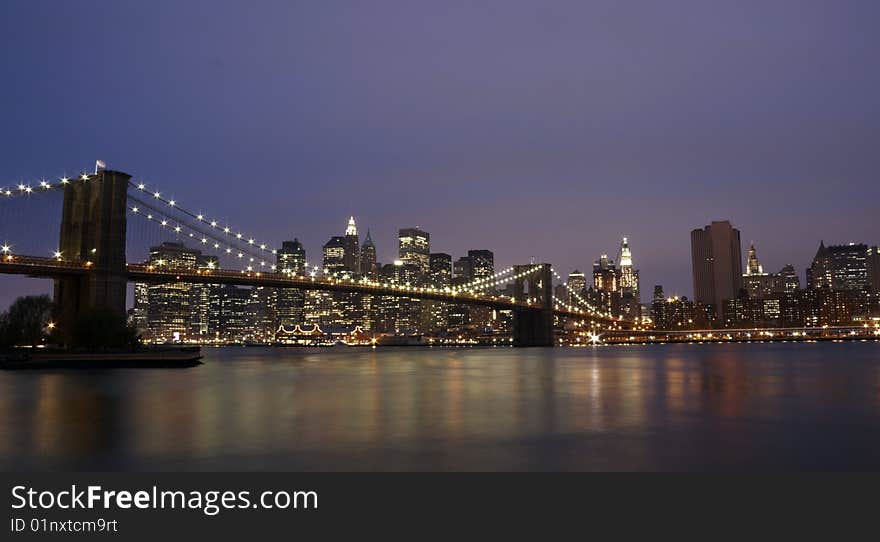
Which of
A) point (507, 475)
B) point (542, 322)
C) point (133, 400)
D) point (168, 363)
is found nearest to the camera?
point (507, 475)

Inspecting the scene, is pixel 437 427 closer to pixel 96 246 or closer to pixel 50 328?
pixel 96 246

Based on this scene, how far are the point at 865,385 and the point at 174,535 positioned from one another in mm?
29423

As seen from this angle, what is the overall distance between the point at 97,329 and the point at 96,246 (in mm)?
7427

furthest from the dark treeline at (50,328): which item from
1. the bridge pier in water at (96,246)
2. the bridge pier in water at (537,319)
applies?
the bridge pier in water at (537,319)

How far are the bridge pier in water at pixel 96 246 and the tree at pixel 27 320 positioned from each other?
3.26 feet

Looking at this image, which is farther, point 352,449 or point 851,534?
point 352,449

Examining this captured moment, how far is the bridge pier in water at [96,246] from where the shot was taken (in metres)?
45.2

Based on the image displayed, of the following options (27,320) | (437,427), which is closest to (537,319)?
(27,320)

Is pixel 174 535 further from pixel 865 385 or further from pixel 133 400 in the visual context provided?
pixel 865 385

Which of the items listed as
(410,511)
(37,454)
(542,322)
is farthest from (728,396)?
(542,322)

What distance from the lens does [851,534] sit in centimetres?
729

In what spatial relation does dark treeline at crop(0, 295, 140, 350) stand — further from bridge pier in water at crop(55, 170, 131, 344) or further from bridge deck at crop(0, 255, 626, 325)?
bridge deck at crop(0, 255, 626, 325)

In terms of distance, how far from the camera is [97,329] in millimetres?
40500

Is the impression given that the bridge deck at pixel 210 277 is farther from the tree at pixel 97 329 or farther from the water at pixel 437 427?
the water at pixel 437 427
